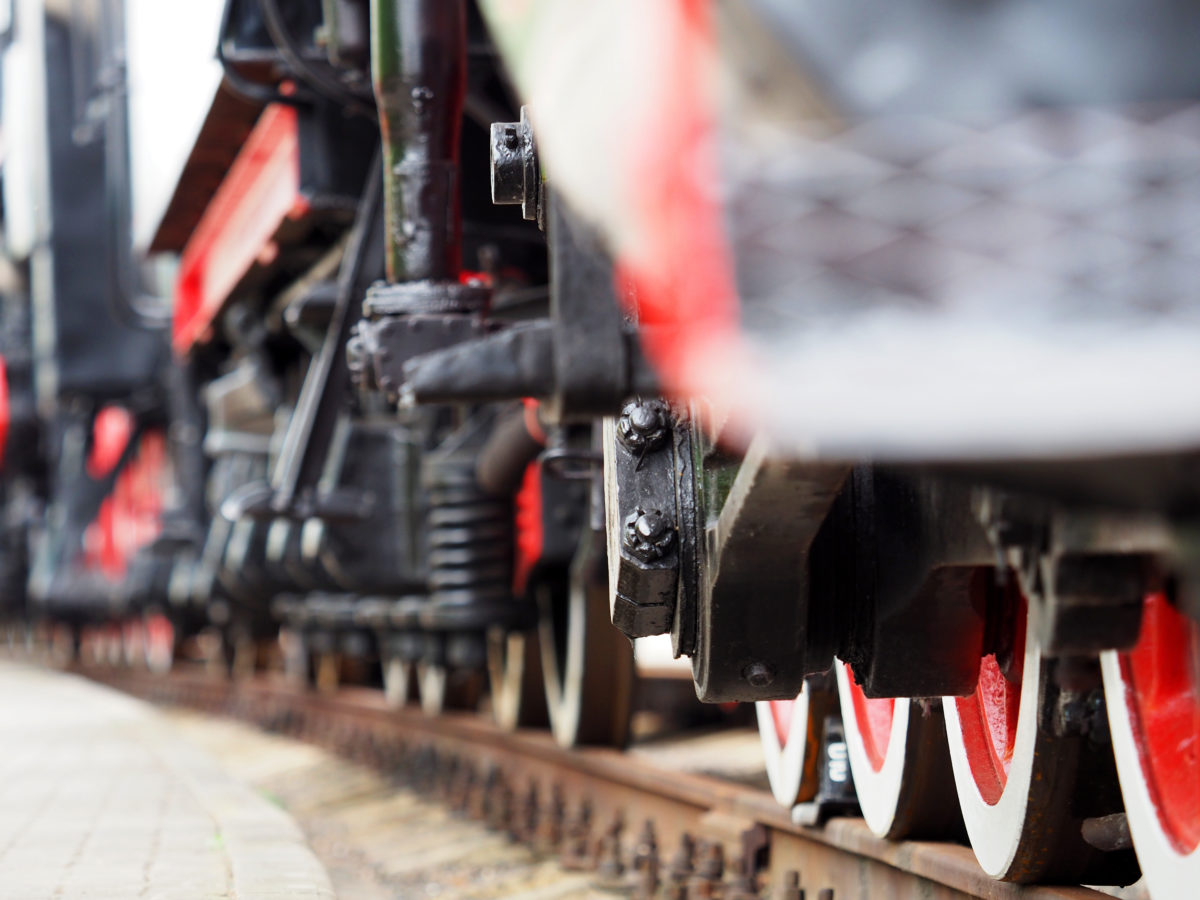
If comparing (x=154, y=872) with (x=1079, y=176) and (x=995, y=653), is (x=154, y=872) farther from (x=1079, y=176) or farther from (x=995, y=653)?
(x=1079, y=176)

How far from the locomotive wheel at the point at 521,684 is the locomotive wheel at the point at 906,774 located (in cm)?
238

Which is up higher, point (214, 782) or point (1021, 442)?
point (1021, 442)

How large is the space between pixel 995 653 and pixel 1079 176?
4.02ft

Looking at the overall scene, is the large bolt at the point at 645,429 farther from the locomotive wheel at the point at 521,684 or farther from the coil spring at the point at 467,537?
the locomotive wheel at the point at 521,684

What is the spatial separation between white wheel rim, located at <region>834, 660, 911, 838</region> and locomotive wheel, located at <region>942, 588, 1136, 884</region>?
188 millimetres

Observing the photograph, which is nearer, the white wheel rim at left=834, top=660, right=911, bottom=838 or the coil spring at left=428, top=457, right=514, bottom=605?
the white wheel rim at left=834, top=660, right=911, bottom=838

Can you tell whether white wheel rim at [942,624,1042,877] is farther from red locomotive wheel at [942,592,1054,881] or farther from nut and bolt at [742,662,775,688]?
nut and bolt at [742,662,775,688]

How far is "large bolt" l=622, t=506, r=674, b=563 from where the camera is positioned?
1.77 metres

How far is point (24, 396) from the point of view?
12188 millimetres

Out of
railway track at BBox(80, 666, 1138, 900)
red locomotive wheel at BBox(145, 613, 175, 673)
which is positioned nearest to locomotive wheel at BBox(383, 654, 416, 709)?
railway track at BBox(80, 666, 1138, 900)

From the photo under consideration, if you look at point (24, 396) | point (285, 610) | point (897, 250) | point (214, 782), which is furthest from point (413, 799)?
point (24, 396)

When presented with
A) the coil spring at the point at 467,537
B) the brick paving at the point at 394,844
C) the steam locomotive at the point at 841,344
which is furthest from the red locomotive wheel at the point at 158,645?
the steam locomotive at the point at 841,344

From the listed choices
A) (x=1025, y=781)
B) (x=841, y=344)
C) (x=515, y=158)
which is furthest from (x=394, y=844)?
(x=841, y=344)

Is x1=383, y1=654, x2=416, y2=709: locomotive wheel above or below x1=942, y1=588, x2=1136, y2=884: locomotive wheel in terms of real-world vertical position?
below
